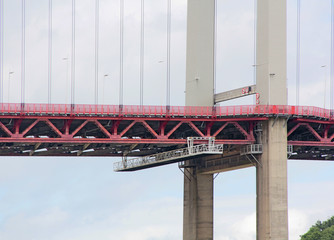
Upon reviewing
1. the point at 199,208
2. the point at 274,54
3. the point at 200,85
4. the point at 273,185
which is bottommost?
the point at 199,208

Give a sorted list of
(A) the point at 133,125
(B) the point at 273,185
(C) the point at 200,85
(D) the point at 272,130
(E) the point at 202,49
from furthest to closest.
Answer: (C) the point at 200,85 → (E) the point at 202,49 → (A) the point at 133,125 → (D) the point at 272,130 → (B) the point at 273,185

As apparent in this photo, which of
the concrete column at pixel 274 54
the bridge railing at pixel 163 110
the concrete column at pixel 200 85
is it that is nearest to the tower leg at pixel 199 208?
the concrete column at pixel 200 85

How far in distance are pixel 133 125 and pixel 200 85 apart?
1802cm

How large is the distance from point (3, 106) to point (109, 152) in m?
24.0

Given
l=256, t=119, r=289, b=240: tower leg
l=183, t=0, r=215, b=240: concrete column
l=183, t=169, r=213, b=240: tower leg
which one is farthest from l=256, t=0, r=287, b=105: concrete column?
l=183, t=169, r=213, b=240: tower leg

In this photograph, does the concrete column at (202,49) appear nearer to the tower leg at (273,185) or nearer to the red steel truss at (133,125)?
the red steel truss at (133,125)

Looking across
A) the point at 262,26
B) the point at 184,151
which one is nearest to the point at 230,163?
the point at 184,151

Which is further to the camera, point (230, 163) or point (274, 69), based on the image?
point (230, 163)

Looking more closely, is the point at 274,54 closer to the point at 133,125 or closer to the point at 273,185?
the point at 273,185

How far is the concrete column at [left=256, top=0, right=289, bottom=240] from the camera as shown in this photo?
531 feet

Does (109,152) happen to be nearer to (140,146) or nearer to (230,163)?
(140,146)

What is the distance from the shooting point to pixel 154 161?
561 ft

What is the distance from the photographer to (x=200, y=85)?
183 meters

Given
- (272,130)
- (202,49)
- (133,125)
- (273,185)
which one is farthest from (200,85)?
(273,185)
